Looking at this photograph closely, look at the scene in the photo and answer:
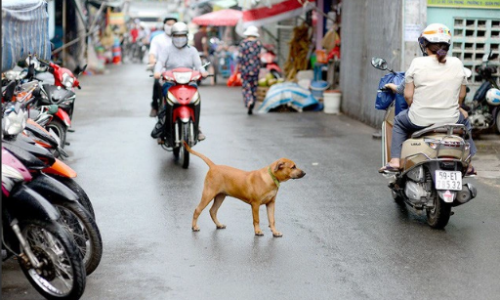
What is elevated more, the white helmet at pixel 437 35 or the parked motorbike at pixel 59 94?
the white helmet at pixel 437 35

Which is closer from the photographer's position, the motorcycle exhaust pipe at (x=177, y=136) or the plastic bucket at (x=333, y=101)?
the motorcycle exhaust pipe at (x=177, y=136)

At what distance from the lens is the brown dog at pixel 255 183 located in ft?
22.5

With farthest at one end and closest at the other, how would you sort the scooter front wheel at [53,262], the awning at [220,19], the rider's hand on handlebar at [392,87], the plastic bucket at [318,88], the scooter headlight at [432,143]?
the awning at [220,19]
the plastic bucket at [318,88]
the rider's hand on handlebar at [392,87]
the scooter headlight at [432,143]
the scooter front wheel at [53,262]

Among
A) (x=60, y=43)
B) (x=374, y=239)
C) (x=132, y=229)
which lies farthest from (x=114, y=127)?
(x=60, y=43)

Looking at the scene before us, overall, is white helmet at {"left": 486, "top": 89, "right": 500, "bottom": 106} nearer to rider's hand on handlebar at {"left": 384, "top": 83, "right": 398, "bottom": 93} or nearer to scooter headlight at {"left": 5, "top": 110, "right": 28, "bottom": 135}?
rider's hand on handlebar at {"left": 384, "top": 83, "right": 398, "bottom": 93}

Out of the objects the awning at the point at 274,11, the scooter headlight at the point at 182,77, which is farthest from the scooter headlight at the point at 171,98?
the awning at the point at 274,11

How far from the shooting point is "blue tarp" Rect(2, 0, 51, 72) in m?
6.19

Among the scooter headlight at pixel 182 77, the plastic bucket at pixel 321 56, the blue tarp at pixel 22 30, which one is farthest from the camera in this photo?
the plastic bucket at pixel 321 56

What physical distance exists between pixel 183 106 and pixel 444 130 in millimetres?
4294

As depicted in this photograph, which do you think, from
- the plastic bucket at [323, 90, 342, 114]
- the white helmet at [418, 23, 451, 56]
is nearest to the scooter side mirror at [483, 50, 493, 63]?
the plastic bucket at [323, 90, 342, 114]

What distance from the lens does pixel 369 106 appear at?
604 inches

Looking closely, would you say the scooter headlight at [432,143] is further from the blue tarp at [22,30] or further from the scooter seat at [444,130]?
the blue tarp at [22,30]

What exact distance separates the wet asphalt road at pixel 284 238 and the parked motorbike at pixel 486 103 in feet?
5.83

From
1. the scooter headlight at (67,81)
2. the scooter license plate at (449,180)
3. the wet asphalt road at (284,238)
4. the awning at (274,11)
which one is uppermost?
the awning at (274,11)
